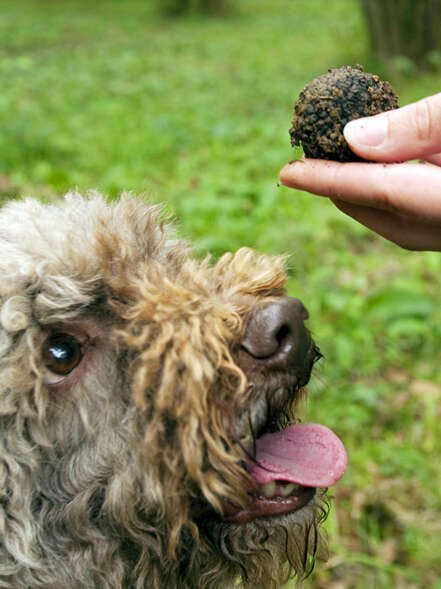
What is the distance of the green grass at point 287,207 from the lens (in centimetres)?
320

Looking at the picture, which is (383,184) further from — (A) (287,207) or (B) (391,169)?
(A) (287,207)

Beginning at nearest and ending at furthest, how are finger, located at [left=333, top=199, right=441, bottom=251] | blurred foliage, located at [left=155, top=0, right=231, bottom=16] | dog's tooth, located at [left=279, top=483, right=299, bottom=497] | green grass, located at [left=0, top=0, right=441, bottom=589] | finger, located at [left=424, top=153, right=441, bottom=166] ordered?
dog's tooth, located at [left=279, top=483, right=299, bottom=497] → finger, located at [left=424, top=153, right=441, bottom=166] → finger, located at [left=333, top=199, right=441, bottom=251] → green grass, located at [left=0, top=0, right=441, bottom=589] → blurred foliage, located at [left=155, top=0, right=231, bottom=16]

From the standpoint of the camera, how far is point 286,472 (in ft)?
6.25

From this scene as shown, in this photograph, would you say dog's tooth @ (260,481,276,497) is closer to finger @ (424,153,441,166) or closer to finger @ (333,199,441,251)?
finger @ (333,199,441,251)

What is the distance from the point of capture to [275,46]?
573 inches

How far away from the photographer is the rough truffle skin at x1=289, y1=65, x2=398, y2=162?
79.0 inches

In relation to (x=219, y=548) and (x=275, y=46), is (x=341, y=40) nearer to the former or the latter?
(x=275, y=46)

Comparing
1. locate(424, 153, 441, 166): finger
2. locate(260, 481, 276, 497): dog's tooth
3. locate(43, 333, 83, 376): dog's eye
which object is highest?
locate(424, 153, 441, 166): finger

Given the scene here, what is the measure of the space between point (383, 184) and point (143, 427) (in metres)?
1.03

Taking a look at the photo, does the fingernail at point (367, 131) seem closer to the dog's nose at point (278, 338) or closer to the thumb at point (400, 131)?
the thumb at point (400, 131)

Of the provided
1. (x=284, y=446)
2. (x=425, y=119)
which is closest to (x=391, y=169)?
(x=425, y=119)

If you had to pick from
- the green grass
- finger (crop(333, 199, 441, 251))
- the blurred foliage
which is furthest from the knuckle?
the blurred foliage

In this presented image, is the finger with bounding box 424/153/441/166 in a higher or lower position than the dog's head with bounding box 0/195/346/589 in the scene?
A: higher

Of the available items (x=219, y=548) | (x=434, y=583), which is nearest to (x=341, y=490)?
(x=434, y=583)
